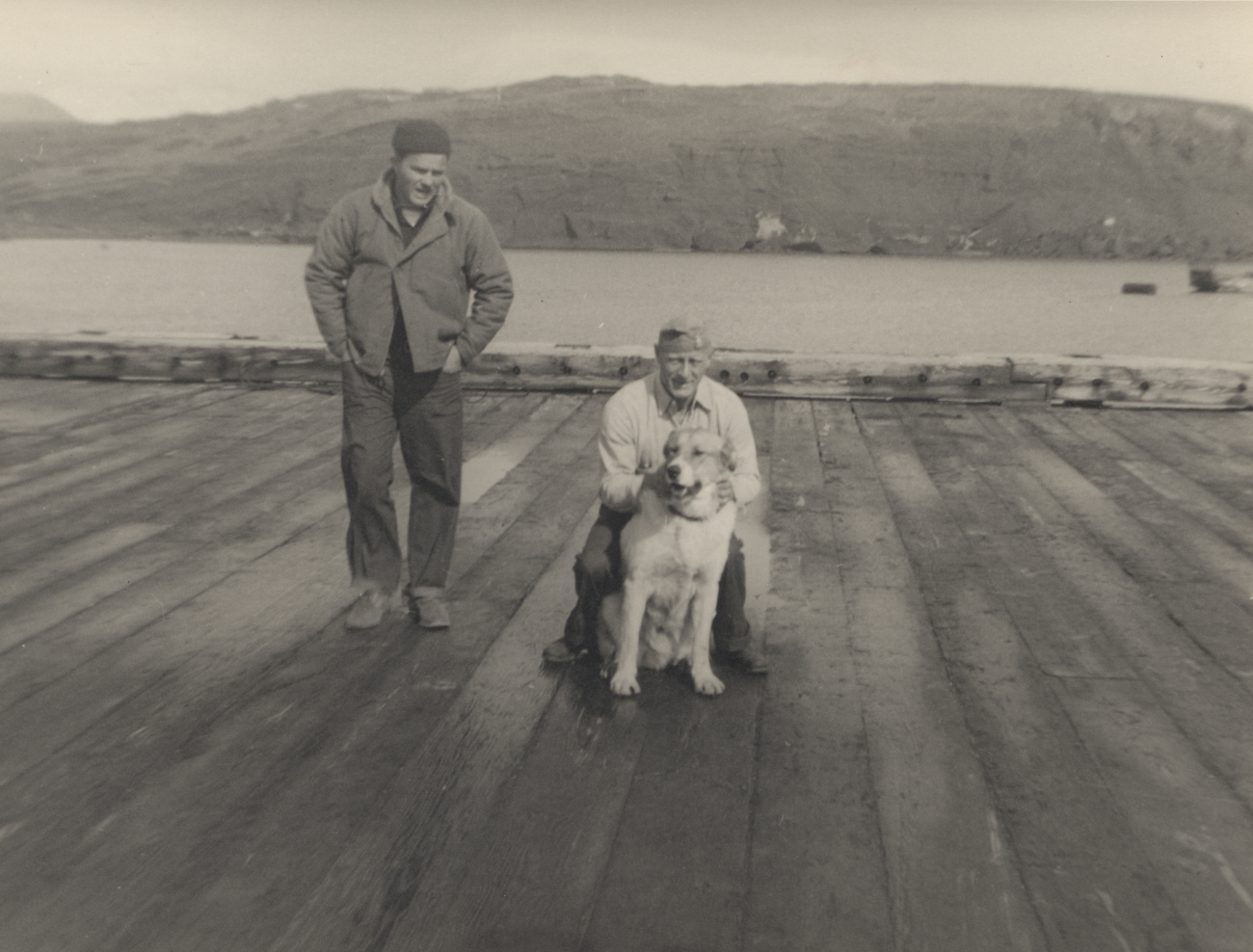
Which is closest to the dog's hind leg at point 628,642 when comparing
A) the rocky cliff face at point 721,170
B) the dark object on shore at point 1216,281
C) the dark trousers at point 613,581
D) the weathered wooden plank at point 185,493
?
the dark trousers at point 613,581

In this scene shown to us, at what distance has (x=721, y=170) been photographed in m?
65.9

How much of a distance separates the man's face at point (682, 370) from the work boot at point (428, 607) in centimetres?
136

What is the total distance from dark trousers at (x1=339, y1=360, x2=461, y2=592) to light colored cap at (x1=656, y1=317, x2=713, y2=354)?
3.78ft

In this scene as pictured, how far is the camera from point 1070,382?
928cm

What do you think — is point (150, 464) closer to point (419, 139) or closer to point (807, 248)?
point (419, 139)

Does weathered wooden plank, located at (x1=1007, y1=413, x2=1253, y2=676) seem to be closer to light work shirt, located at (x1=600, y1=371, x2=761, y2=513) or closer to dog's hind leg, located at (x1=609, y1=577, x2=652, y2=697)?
light work shirt, located at (x1=600, y1=371, x2=761, y2=513)

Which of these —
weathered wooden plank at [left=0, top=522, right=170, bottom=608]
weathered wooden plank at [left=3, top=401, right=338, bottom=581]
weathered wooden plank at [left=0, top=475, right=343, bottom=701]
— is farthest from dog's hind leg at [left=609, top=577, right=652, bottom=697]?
weathered wooden plank at [left=3, top=401, right=338, bottom=581]

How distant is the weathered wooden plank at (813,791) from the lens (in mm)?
2439

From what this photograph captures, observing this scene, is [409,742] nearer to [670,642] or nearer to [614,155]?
[670,642]

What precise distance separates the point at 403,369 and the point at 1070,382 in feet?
22.4

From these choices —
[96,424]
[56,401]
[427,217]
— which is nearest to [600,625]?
[427,217]

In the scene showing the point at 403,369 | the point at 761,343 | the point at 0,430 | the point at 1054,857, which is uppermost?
the point at 403,369

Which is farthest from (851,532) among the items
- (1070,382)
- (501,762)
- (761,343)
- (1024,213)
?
(1024,213)

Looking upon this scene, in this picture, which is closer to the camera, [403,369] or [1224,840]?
[1224,840]
